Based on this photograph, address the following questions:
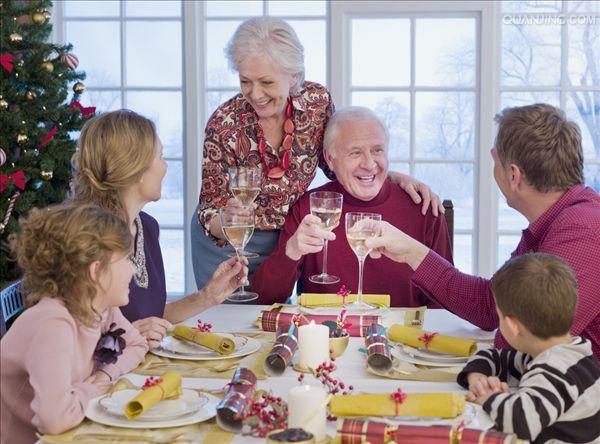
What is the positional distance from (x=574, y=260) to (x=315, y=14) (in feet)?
11.2

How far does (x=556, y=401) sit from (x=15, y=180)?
314 centimetres

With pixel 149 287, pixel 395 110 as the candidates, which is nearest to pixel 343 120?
pixel 149 287

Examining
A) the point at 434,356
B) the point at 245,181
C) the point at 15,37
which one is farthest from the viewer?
the point at 15,37

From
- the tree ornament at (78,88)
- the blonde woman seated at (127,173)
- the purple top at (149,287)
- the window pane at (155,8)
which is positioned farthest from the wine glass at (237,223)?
the window pane at (155,8)

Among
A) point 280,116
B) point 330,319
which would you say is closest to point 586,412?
point 330,319

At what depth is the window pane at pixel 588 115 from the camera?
5027mm

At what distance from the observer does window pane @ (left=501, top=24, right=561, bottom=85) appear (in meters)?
5.02

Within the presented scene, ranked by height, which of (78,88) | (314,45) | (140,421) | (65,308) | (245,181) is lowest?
(140,421)

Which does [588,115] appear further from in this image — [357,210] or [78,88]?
[78,88]

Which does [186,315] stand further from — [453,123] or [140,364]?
[453,123]

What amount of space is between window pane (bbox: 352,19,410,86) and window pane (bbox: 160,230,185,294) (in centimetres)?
142

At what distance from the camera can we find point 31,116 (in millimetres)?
4312

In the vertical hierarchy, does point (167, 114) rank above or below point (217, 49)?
below

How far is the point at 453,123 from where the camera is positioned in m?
5.09
